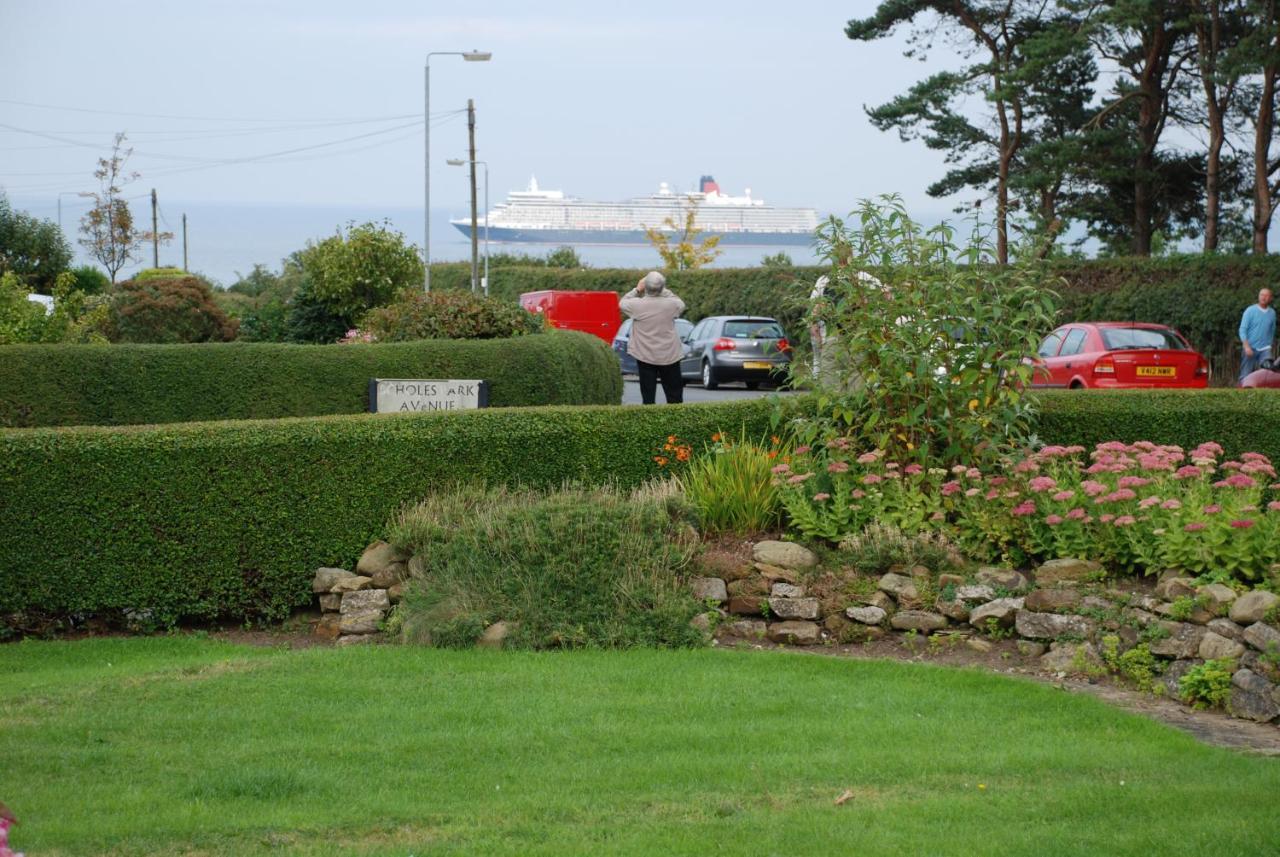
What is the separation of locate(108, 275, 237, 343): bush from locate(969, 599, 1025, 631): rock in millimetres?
14816

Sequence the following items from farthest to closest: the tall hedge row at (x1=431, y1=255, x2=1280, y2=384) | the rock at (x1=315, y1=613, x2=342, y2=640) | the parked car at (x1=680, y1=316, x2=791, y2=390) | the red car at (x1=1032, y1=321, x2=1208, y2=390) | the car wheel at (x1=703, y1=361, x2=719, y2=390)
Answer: the car wheel at (x1=703, y1=361, x2=719, y2=390) → the parked car at (x1=680, y1=316, x2=791, y2=390) → the tall hedge row at (x1=431, y1=255, x2=1280, y2=384) → the red car at (x1=1032, y1=321, x2=1208, y2=390) → the rock at (x1=315, y1=613, x2=342, y2=640)

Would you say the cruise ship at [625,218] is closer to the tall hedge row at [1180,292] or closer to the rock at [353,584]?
the tall hedge row at [1180,292]

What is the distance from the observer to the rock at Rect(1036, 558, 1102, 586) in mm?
7746

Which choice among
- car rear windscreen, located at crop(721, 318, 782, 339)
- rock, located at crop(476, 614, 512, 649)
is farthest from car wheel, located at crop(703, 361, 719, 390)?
rock, located at crop(476, 614, 512, 649)

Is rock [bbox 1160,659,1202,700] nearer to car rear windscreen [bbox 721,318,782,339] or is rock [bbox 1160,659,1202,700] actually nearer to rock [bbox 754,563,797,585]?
rock [bbox 754,563,797,585]

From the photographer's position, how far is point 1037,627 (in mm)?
7441

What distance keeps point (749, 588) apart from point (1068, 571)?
1815mm

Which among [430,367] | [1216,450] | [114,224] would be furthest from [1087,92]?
[114,224]

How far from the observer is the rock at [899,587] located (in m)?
7.91

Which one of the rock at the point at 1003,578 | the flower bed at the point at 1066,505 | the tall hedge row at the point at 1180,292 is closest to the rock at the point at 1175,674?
the flower bed at the point at 1066,505

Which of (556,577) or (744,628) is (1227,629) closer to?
(744,628)

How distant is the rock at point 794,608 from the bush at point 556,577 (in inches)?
20.2

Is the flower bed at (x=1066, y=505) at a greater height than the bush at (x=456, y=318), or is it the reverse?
the bush at (x=456, y=318)

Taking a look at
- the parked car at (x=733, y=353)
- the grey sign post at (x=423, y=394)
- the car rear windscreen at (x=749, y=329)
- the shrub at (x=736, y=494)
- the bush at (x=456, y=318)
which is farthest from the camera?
the car rear windscreen at (x=749, y=329)
